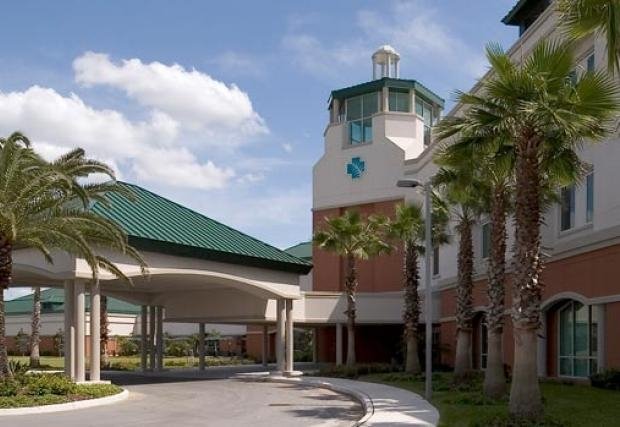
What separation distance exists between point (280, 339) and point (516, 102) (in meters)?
22.0

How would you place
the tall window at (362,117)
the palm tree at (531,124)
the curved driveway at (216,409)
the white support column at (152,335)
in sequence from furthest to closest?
1. the tall window at (362,117)
2. the white support column at (152,335)
3. the curved driveway at (216,409)
4. the palm tree at (531,124)

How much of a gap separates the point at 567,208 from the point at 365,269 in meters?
24.7

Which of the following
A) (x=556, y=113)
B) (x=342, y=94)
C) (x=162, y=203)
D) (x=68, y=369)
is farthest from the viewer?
(x=342, y=94)

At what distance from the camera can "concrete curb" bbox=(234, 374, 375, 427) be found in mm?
20422

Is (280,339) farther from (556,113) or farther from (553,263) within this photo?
(556,113)

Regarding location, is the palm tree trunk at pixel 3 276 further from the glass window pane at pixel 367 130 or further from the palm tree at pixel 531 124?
the glass window pane at pixel 367 130

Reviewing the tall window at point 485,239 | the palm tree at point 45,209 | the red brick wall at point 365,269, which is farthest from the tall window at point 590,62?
the red brick wall at point 365,269

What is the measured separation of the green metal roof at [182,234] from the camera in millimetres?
27312

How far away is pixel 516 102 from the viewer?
16.2 m

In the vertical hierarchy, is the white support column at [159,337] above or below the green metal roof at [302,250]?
below

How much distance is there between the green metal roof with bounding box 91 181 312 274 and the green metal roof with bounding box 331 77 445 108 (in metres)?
19.2

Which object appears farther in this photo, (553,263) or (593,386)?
(553,263)

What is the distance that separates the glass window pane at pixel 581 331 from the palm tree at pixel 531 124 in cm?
1018

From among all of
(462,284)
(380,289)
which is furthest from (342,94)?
(462,284)
